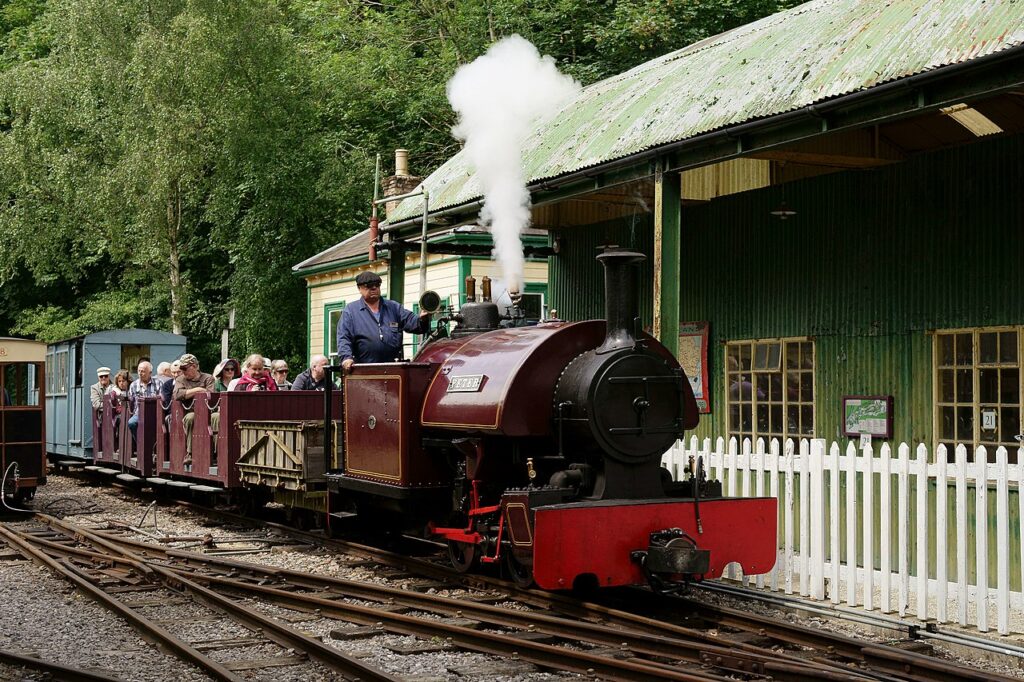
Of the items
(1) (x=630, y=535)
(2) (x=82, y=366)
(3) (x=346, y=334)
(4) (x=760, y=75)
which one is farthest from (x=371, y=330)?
(2) (x=82, y=366)

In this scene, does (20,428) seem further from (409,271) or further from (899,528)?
(899,528)

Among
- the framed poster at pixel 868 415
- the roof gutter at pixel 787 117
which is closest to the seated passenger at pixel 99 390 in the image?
the roof gutter at pixel 787 117

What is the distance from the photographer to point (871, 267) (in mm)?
10367

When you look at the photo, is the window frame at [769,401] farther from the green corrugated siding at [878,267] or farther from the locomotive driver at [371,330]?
the locomotive driver at [371,330]

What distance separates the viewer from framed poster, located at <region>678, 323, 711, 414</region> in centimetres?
1251

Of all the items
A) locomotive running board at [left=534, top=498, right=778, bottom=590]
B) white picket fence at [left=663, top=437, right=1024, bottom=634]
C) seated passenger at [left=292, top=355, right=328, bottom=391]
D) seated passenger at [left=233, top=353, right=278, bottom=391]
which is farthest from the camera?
seated passenger at [left=292, top=355, right=328, bottom=391]

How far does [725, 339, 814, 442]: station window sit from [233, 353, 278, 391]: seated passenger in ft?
16.9

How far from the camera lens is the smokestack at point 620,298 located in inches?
303

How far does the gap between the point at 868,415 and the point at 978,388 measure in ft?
3.81

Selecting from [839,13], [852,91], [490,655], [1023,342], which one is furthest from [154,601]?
[839,13]

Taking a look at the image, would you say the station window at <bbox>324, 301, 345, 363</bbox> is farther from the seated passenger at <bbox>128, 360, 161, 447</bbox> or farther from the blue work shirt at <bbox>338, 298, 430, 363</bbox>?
the blue work shirt at <bbox>338, 298, 430, 363</bbox>

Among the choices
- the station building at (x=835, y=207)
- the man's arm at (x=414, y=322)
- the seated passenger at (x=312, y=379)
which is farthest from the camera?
the seated passenger at (x=312, y=379)

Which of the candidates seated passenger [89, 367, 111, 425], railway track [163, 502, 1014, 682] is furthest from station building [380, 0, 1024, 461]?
seated passenger [89, 367, 111, 425]

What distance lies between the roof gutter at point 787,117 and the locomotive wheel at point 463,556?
3.50m
